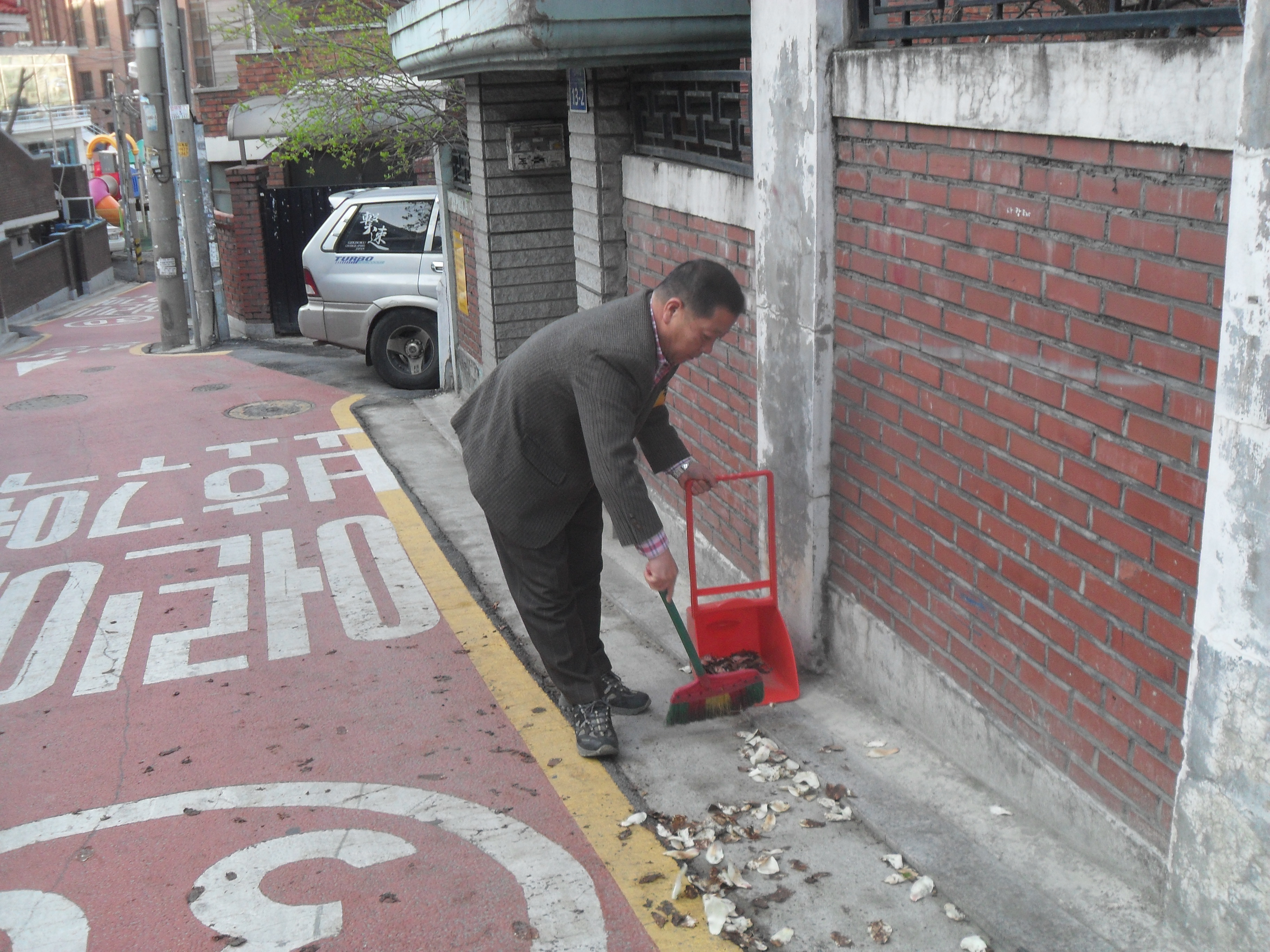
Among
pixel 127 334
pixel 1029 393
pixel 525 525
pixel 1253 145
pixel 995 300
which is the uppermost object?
pixel 1253 145

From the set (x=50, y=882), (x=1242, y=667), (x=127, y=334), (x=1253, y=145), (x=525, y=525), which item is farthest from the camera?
(x=127, y=334)

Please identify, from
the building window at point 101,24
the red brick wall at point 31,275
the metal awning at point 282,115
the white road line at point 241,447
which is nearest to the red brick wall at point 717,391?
the white road line at point 241,447

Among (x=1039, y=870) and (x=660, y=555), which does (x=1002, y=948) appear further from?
(x=660, y=555)

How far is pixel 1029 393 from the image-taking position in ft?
10.8

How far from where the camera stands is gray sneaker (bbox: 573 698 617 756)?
14.0 feet

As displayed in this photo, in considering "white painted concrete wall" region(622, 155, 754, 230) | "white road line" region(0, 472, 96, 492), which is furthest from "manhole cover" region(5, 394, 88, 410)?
"white painted concrete wall" region(622, 155, 754, 230)

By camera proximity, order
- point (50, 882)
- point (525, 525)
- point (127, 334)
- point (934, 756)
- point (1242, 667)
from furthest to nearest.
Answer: point (127, 334) < point (525, 525) < point (934, 756) < point (50, 882) < point (1242, 667)

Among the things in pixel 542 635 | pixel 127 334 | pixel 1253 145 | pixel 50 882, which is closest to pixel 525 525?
pixel 542 635

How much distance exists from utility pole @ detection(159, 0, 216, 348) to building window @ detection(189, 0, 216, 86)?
25.3 m

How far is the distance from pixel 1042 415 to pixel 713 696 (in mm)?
1796

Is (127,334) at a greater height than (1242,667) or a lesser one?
lesser

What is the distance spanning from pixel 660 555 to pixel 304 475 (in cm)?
542

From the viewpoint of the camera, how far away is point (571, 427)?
4.15m

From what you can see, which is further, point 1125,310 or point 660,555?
point 660,555
